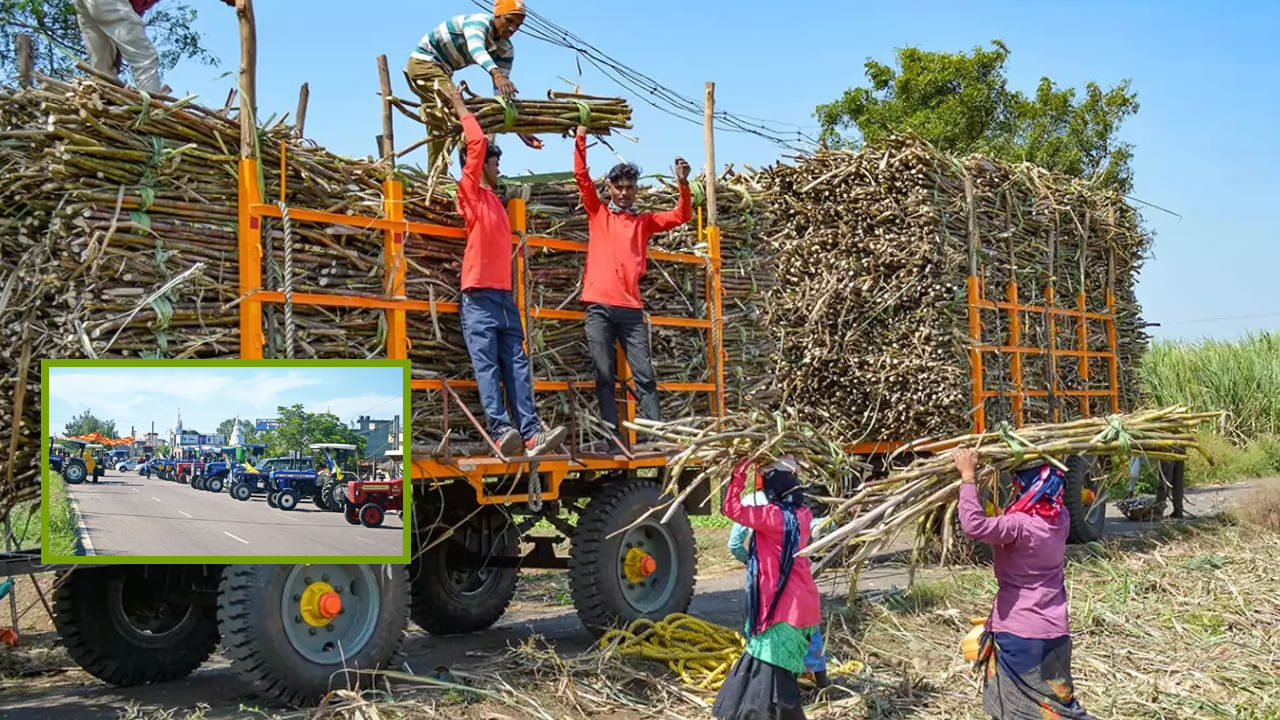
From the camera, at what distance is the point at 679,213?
7.59m

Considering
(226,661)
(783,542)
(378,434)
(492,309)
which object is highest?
(492,309)

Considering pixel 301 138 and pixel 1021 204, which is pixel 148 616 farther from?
pixel 1021 204

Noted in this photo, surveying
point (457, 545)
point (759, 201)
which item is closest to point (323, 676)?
point (457, 545)

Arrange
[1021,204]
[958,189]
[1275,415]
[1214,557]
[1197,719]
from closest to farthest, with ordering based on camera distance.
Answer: [1197,719] → [1214,557] → [958,189] → [1021,204] → [1275,415]

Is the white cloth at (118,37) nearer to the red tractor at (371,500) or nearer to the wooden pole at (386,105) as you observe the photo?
the wooden pole at (386,105)

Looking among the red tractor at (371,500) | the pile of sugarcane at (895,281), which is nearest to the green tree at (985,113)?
the pile of sugarcane at (895,281)

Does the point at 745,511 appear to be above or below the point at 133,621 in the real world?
above

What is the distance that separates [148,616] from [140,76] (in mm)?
3182

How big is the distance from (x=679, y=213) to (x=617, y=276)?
25.9 inches

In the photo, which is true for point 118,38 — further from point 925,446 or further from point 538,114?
point 925,446

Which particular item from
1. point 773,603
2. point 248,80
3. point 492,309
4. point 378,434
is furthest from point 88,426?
point 773,603

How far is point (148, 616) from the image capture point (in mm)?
6797

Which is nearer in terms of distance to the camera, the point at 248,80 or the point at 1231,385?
the point at 248,80

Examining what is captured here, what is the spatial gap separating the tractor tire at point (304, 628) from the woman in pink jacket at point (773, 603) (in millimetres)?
1892
